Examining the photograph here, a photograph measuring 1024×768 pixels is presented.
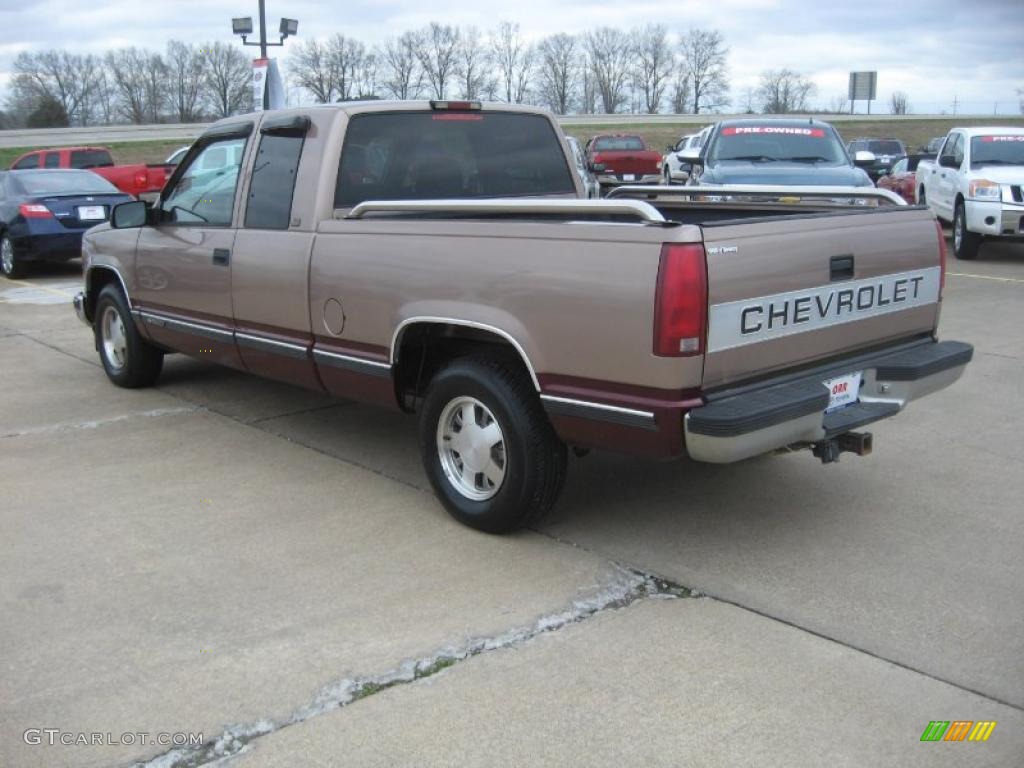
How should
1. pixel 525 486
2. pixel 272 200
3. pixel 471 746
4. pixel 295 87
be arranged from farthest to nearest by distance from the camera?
pixel 295 87
pixel 272 200
pixel 525 486
pixel 471 746

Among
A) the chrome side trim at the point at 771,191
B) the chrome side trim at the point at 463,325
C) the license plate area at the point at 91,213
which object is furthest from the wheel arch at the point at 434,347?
the license plate area at the point at 91,213

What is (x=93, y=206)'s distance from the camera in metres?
14.2

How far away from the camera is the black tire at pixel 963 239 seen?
556 inches

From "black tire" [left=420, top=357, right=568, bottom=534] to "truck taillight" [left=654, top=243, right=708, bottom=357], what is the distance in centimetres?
79

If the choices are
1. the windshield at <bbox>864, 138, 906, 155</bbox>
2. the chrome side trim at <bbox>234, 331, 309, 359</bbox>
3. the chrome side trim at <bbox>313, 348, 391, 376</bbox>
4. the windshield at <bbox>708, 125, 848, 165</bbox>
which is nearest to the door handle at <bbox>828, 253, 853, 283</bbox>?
the chrome side trim at <bbox>313, 348, 391, 376</bbox>

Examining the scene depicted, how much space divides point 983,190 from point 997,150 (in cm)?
128

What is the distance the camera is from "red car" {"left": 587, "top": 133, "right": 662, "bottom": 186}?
27953 millimetres

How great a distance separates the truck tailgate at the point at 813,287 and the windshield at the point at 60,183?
497 inches

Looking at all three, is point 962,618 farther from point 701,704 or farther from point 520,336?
point 520,336

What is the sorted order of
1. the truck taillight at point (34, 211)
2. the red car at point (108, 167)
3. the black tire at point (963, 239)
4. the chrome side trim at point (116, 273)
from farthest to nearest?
1. the red car at point (108, 167)
2. the black tire at point (963, 239)
3. the truck taillight at point (34, 211)
4. the chrome side trim at point (116, 273)

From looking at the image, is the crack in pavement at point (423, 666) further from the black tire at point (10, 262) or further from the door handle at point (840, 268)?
the black tire at point (10, 262)

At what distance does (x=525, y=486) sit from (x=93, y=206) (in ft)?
39.0

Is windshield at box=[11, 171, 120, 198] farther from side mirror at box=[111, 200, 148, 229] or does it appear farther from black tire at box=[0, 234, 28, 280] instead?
side mirror at box=[111, 200, 148, 229]

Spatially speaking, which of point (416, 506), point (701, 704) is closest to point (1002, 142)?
point (416, 506)
